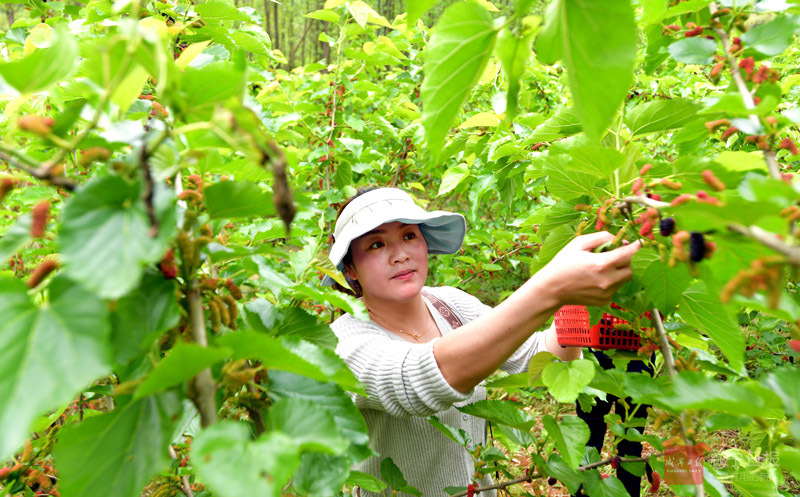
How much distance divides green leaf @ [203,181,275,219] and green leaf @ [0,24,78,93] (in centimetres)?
17

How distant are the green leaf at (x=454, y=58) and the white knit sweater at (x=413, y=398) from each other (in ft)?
2.78

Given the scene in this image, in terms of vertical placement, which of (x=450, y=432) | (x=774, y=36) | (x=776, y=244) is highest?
(x=774, y=36)

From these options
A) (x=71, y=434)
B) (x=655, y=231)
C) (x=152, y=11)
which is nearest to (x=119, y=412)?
(x=71, y=434)

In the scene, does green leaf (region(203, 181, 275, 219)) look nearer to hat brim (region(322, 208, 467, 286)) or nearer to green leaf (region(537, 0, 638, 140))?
green leaf (region(537, 0, 638, 140))

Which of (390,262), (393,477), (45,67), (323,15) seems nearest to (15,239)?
(45,67)

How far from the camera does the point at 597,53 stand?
52 cm

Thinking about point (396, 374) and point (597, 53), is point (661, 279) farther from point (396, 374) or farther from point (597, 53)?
point (396, 374)

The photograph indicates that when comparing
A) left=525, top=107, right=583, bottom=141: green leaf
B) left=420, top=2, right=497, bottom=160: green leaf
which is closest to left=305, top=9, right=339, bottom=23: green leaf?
left=525, top=107, right=583, bottom=141: green leaf

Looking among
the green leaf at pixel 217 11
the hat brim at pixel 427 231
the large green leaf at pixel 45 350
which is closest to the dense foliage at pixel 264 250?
the large green leaf at pixel 45 350

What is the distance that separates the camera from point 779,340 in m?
3.24

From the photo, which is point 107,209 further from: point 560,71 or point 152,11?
point 560,71

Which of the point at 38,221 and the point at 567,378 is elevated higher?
the point at 38,221

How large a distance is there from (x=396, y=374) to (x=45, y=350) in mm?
1086

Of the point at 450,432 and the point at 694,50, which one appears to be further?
the point at 450,432
